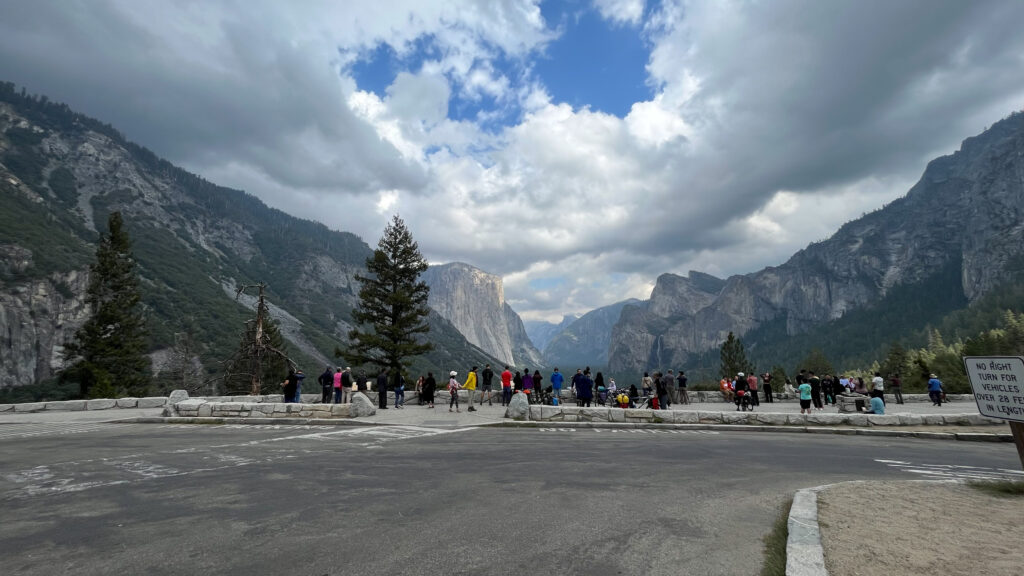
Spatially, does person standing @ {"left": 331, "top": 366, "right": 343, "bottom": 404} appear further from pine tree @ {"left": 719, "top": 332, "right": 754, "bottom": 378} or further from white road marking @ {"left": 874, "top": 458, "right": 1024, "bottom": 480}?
pine tree @ {"left": 719, "top": 332, "right": 754, "bottom": 378}

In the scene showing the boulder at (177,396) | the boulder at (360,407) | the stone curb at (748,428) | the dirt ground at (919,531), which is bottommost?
the stone curb at (748,428)

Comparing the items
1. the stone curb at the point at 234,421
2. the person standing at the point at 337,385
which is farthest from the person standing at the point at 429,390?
the stone curb at the point at 234,421

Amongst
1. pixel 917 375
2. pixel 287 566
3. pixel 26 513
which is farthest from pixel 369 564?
pixel 917 375

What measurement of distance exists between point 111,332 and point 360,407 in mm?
37506

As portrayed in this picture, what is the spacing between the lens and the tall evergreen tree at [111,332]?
3841 cm

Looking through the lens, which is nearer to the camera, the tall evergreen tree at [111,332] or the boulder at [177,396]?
the boulder at [177,396]

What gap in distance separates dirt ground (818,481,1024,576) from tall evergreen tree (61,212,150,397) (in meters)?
49.0

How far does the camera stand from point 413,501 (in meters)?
6.08

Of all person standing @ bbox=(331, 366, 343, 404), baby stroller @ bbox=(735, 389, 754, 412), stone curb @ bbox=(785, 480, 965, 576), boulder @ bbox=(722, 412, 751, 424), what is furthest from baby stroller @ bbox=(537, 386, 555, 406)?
stone curb @ bbox=(785, 480, 965, 576)

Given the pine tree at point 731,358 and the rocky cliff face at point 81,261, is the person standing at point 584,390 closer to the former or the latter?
the pine tree at point 731,358

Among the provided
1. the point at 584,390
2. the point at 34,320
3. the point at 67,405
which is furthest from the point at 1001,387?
the point at 34,320

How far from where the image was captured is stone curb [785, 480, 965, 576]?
148 inches

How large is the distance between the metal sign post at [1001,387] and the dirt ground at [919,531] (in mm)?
1118

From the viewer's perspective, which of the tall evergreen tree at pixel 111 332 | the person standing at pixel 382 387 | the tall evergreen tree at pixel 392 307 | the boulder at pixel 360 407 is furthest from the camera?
the tall evergreen tree at pixel 111 332
